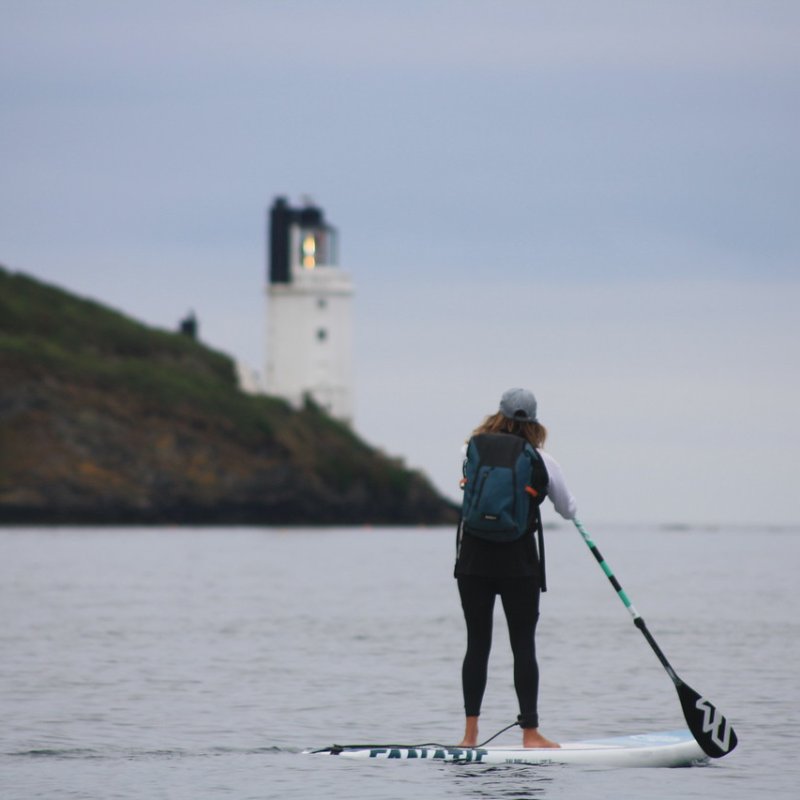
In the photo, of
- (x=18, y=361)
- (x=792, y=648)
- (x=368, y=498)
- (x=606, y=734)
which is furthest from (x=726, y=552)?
(x=606, y=734)

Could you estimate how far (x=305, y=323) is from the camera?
453 ft

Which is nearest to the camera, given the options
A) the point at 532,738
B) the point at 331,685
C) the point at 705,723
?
the point at 532,738

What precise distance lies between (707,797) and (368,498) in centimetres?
11468

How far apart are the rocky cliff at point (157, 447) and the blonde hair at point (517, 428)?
9742 cm

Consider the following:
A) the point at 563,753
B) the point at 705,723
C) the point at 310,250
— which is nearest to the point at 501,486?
the point at 563,753

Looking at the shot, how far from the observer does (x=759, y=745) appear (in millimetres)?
16312

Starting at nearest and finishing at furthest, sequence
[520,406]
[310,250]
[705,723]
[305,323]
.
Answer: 1. [520,406]
2. [705,723]
3. [305,323]
4. [310,250]

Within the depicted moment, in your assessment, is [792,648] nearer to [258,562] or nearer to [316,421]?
[258,562]

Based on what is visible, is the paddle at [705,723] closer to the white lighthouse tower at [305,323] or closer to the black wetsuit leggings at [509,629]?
the black wetsuit leggings at [509,629]

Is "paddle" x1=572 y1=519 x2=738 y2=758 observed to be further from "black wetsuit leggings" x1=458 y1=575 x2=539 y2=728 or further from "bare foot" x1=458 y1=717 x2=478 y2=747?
"bare foot" x1=458 y1=717 x2=478 y2=747

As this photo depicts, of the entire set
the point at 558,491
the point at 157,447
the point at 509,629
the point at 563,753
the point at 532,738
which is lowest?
the point at 563,753

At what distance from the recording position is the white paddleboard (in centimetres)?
1506

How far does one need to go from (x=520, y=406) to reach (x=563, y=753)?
293 cm

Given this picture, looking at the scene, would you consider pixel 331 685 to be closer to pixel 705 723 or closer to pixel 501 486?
pixel 705 723
